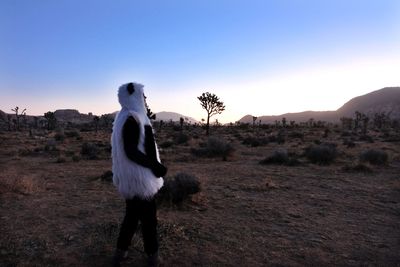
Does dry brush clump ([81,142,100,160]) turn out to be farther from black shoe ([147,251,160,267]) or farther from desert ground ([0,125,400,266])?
black shoe ([147,251,160,267])

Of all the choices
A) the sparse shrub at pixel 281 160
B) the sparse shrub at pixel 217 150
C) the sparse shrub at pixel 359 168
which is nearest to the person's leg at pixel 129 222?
the sparse shrub at pixel 359 168

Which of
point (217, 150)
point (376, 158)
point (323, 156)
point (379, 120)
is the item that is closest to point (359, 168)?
point (376, 158)

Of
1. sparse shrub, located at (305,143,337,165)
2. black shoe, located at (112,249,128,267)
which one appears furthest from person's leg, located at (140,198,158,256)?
sparse shrub, located at (305,143,337,165)

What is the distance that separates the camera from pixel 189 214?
7258mm

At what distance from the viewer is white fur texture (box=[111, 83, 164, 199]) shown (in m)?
4.23

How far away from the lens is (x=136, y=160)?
416cm

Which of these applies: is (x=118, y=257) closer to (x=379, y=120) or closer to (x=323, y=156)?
(x=323, y=156)

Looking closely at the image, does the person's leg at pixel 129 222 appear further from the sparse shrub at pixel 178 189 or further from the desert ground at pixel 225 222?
the sparse shrub at pixel 178 189

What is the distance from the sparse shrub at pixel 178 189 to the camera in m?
7.90

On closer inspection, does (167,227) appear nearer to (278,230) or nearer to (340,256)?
(278,230)

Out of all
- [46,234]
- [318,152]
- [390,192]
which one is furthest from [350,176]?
[46,234]

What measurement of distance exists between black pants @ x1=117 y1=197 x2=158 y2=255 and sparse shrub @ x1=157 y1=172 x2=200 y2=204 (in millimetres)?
3261

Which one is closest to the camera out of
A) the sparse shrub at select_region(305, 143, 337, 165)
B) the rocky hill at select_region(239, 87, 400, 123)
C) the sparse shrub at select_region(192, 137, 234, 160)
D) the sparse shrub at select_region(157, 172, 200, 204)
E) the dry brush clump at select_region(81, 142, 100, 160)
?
the sparse shrub at select_region(157, 172, 200, 204)

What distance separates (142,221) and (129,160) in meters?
0.72
